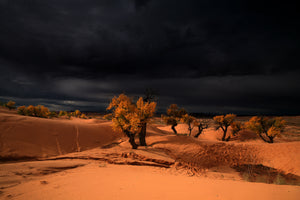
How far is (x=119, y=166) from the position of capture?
8.06 metres

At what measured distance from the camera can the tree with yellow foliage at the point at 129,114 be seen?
1314cm

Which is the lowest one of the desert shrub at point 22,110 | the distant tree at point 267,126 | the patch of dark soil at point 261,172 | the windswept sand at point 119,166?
the patch of dark soil at point 261,172

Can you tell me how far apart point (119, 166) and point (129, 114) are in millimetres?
5820

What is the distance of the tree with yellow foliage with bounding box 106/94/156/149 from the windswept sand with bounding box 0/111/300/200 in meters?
1.85

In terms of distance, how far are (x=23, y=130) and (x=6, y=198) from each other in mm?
13575

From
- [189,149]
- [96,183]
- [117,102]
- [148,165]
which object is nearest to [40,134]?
[117,102]

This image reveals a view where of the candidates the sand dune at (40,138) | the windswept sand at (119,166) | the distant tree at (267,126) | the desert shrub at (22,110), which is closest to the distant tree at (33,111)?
the desert shrub at (22,110)

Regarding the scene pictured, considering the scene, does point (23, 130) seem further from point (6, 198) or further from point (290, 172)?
point (290, 172)

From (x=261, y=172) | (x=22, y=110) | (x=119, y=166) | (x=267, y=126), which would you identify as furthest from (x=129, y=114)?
(x=22, y=110)

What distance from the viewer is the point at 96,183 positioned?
15.5ft

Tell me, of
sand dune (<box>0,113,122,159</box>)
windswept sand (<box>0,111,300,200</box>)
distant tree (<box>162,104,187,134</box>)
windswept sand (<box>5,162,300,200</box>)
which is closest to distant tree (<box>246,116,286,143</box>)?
windswept sand (<box>0,111,300,200</box>)

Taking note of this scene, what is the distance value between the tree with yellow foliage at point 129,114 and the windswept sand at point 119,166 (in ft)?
6.07

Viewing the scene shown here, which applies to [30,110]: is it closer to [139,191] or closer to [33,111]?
[33,111]

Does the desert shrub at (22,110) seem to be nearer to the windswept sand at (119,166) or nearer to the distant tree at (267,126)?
the windswept sand at (119,166)
